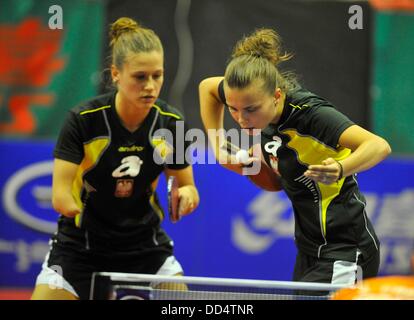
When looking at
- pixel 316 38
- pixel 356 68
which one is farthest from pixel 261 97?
pixel 356 68

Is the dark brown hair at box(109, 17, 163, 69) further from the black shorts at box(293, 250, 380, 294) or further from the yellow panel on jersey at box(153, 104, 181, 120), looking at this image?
the black shorts at box(293, 250, 380, 294)

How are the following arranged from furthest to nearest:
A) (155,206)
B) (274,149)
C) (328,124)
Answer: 1. (155,206)
2. (274,149)
3. (328,124)

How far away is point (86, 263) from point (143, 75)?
93 centimetres

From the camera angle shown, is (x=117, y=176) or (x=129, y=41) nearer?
(x=129, y=41)

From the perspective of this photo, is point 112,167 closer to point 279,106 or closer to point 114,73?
point 114,73

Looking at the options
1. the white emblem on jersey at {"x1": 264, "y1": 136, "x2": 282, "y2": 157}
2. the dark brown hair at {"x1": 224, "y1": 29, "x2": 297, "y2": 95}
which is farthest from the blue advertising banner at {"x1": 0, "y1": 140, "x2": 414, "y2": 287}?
the dark brown hair at {"x1": 224, "y1": 29, "x2": 297, "y2": 95}

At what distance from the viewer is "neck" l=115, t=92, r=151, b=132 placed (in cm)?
337

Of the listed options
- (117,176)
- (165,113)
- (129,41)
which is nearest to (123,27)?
(129,41)

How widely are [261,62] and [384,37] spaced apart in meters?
2.68

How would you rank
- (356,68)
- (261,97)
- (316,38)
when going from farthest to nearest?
1. (356,68)
2. (316,38)
3. (261,97)

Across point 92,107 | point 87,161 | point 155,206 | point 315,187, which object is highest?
point 92,107

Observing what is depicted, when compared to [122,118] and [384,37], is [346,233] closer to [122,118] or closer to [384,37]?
[122,118]

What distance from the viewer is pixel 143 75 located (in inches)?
128

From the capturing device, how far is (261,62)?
9.80 feet
